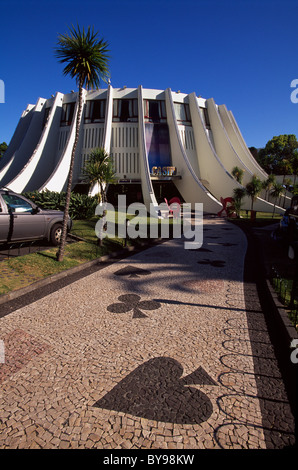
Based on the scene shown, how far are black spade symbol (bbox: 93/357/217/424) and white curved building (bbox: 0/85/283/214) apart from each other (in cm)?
2559

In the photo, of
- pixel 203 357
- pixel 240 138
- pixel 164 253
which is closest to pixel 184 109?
pixel 240 138

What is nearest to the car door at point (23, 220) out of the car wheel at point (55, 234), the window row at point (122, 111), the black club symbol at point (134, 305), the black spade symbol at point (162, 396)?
the car wheel at point (55, 234)

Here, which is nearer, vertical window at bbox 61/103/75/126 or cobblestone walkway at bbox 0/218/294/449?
cobblestone walkway at bbox 0/218/294/449

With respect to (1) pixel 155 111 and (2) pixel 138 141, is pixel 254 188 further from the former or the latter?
(1) pixel 155 111

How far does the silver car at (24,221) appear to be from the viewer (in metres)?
7.51

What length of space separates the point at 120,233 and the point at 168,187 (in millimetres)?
20163

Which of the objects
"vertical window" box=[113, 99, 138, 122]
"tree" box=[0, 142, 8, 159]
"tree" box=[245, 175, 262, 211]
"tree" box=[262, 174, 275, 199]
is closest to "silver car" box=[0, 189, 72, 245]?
"tree" box=[245, 175, 262, 211]

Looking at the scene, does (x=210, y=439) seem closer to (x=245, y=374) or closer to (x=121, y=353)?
(x=245, y=374)

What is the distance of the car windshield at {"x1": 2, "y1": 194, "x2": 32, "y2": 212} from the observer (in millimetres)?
7871

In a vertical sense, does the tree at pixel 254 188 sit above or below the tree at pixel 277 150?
below

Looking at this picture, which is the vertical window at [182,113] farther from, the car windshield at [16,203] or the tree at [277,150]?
the tree at [277,150]

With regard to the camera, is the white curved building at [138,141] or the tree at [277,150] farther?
the tree at [277,150]

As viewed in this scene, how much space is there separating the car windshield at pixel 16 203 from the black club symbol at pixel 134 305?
464 centimetres

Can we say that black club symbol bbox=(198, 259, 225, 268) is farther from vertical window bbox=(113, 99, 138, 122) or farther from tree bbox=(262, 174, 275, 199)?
vertical window bbox=(113, 99, 138, 122)
